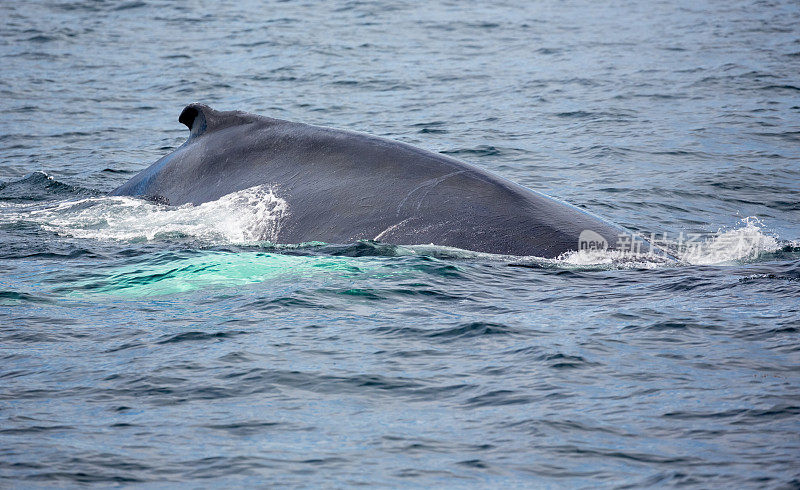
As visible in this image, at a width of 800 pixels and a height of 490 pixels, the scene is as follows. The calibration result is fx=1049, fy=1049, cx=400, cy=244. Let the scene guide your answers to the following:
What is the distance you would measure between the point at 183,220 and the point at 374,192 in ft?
7.37

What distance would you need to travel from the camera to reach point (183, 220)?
10672 millimetres

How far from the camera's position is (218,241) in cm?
1027

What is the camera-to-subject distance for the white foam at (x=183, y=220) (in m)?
10.1

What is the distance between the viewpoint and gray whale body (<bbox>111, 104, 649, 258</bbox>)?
9125 millimetres

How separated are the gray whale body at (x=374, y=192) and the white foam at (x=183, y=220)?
0.38 feet

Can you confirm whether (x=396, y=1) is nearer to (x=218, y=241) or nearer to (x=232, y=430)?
(x=218, y=241)

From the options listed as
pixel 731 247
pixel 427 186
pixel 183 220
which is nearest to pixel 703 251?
pixel 731 247

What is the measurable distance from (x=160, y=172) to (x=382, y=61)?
17.3m

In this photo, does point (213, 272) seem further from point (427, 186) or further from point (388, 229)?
point (427, 186)

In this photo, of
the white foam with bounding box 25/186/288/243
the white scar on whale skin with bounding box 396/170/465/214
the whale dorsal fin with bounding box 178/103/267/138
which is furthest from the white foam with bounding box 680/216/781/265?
the whale dorsal fin with bounding box 178/103/267/138

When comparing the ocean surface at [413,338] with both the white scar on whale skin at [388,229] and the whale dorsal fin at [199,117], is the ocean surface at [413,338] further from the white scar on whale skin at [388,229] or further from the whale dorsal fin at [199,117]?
the whale dorsal fin at [199,117]

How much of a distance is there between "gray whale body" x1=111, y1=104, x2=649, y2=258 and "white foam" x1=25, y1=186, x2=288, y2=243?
12 centimetres

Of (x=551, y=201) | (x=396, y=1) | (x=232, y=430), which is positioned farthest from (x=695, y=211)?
(x=396, y=1)

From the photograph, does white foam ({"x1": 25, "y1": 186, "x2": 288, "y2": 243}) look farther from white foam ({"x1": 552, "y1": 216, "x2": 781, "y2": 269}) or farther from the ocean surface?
white foam ({"x1": 552, "y1": 216, "x2": 781, "y2": 269})
